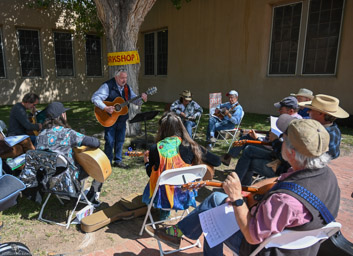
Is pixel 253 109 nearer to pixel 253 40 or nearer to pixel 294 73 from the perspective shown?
pixel 294 73

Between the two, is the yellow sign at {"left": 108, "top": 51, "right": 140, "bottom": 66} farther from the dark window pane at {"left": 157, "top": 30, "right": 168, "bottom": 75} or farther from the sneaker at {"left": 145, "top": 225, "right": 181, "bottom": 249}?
the dark window pane at {"left": 157, "top": 30, "right": 168, "bottom": 75}

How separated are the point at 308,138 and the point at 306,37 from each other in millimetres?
8862

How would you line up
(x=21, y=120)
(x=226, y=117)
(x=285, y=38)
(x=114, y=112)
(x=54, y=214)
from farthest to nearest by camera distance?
(x=285, y=38), (x=226, y=117), (x=114, y=112), (x=21, y=120), (x=54, y=214)

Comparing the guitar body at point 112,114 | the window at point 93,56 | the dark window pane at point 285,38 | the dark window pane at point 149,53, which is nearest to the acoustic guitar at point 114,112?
the guitar body at point 112,114

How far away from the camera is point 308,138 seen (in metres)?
1.46

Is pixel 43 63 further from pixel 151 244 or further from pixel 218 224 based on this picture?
pixel 218 224

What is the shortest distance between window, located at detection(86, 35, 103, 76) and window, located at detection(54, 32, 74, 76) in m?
0.90

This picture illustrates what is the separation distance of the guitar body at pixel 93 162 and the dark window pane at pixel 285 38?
8.55 m

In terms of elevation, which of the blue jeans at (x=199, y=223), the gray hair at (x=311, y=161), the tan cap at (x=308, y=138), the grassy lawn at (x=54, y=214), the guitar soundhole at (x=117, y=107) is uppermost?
the tan cap at (x=308, y=138)

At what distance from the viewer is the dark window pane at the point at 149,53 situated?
14.7m

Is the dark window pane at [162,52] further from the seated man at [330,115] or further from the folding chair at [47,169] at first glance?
the folding chair at [47,169]

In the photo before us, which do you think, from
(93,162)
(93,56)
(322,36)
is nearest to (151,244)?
(93,162)

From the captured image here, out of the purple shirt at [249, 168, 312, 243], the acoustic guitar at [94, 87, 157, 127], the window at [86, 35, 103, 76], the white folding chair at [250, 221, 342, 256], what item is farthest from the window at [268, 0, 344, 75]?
the window at [86, 35, 103, 76]

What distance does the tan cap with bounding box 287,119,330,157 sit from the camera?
146 cm
